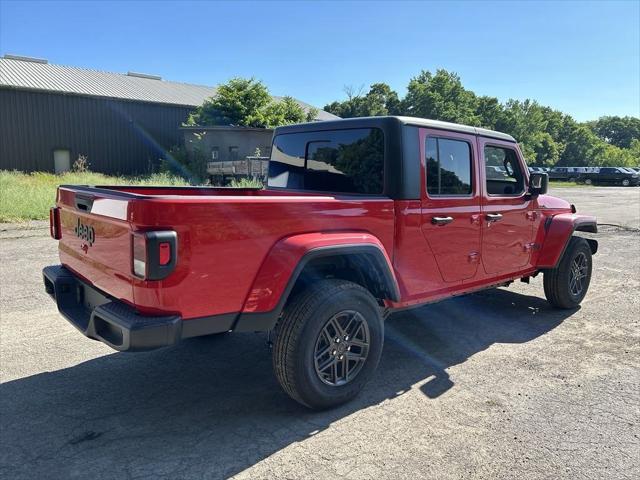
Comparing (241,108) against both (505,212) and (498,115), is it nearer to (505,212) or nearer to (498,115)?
(505,212)

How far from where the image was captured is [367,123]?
12.8 ft

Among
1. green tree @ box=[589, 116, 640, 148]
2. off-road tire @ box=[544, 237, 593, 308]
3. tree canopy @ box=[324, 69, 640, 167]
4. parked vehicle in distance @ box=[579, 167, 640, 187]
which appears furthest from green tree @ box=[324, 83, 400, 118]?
green tree @ box=[589, 116, 640, 148]

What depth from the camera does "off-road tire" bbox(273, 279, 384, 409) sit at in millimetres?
3047

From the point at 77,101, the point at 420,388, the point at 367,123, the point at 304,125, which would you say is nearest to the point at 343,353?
the point at 420,388

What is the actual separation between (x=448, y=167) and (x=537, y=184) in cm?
144

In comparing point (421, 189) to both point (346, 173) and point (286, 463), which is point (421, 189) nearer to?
point (346, 173)

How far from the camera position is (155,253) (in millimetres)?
2477

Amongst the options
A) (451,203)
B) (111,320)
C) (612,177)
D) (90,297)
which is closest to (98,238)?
(90,297)

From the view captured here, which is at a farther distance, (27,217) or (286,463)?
(27,217)

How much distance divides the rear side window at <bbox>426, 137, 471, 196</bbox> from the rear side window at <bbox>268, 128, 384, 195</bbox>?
0.46 meters

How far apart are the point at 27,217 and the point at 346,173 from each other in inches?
414

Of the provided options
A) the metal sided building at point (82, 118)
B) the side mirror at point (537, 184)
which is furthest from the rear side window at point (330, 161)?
the metal sided building at point (82, 118)

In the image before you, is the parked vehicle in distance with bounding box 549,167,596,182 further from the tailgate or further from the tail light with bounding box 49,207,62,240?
the tailgate

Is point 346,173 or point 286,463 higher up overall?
point 346,173
